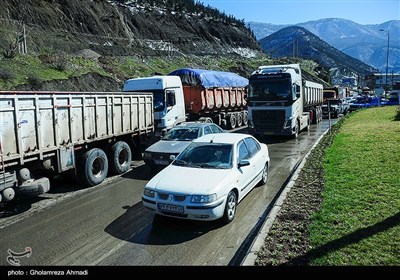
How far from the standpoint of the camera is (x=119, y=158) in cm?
1096

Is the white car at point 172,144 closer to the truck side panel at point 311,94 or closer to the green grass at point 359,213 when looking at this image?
the green grass at point 359,213

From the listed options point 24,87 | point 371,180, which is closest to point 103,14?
point 24,87

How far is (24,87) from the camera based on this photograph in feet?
71.7

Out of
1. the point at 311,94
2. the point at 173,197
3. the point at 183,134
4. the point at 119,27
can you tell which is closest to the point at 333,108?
the point at 311,94

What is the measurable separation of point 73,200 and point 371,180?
734cm

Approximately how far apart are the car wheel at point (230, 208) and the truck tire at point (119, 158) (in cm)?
512

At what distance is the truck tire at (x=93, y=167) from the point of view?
352 inches

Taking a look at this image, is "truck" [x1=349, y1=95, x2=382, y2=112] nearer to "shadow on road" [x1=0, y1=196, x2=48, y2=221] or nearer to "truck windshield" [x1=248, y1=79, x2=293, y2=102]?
"truck windshield" [x1=248, y1=79, x2=293, y2=102]

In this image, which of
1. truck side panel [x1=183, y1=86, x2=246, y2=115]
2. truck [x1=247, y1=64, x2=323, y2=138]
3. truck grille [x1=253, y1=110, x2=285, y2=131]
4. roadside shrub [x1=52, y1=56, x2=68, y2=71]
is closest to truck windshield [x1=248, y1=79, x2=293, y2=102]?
truck [x1=247, y1=64, x2=323, y2=138]

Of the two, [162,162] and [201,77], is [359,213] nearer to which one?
[162,162]

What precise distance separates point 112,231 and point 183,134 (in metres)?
5.64

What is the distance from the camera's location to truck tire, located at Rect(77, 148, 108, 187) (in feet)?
29.3

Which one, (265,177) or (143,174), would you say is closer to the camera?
(265,177)
